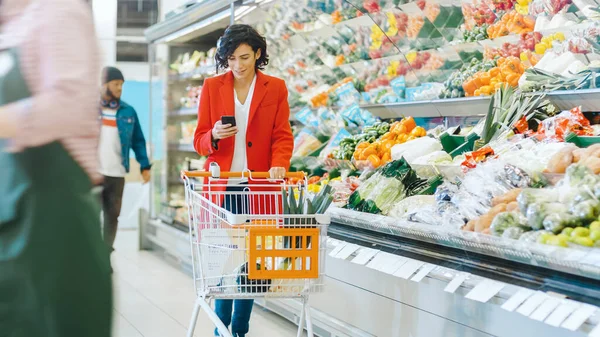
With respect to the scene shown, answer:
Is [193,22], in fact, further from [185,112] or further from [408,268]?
[408,268]

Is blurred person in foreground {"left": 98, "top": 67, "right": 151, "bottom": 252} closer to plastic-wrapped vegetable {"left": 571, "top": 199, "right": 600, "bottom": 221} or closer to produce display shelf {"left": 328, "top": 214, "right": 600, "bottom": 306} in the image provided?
produce display shelf {"left": 328, "top": 214, "right": 600, "bottom": 306}

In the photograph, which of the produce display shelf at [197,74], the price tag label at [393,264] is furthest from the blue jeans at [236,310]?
the produce display shelf at [197,74]

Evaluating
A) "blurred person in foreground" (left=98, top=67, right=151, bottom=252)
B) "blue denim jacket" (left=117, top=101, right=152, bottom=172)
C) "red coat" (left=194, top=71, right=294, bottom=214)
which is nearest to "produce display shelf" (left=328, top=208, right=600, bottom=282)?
"red coat" (left=194, top=71, right=294, bottom=214)

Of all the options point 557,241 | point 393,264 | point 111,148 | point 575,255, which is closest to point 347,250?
point 393,264

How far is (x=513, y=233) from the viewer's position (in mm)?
2516

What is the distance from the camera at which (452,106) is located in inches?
161

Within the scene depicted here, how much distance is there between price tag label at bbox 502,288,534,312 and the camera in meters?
2.27

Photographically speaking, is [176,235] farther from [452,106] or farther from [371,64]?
[452,106]

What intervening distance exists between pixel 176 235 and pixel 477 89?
145 inches

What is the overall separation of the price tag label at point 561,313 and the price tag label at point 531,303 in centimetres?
7

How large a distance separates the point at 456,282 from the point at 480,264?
19cm

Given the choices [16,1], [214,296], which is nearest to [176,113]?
[214,296]

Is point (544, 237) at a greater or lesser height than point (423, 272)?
greater

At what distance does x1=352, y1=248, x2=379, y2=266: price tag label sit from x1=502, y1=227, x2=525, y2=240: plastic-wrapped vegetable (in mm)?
710
